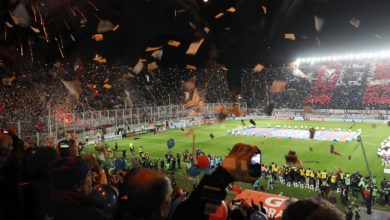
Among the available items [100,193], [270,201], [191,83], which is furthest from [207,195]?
[191,83]

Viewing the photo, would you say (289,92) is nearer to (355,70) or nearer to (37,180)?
(355,70)

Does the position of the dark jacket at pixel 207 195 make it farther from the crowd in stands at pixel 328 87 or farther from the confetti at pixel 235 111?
the confetti at pixel 235 111

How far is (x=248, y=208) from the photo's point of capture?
14.5ft

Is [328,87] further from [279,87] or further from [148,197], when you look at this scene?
[148,197]

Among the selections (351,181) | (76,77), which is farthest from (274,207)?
(76,77)

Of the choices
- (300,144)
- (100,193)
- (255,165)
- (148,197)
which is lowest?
(300,144)

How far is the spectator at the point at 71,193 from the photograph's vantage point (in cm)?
235

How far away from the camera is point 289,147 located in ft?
100

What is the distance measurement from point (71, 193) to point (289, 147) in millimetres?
29670

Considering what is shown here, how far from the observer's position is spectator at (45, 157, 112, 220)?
2.35 metres

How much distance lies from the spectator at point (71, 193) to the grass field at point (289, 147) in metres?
16.6

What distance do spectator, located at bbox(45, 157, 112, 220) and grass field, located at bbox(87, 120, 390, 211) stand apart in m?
16.6

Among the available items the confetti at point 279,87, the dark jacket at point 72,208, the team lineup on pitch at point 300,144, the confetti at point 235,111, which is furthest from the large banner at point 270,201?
the confetti at point 279,87

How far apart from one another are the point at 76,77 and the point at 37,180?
49.6m
